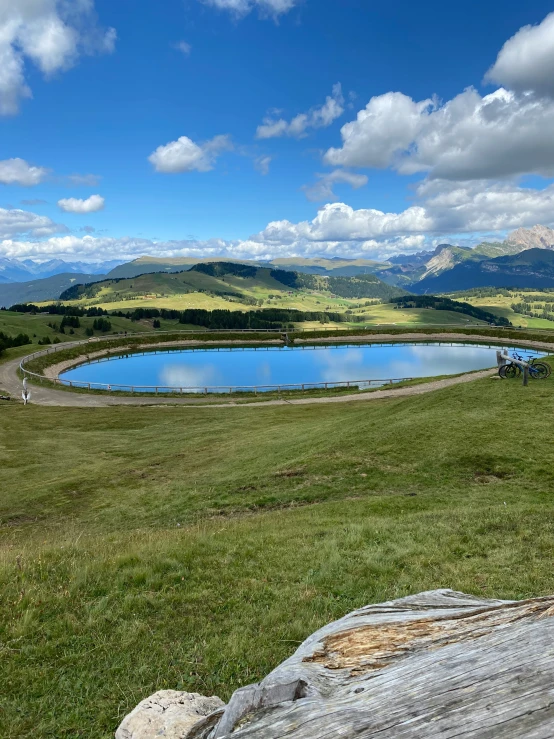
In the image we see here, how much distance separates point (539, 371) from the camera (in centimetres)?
3462

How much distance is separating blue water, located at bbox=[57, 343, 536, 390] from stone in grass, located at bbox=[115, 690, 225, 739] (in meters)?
83.3

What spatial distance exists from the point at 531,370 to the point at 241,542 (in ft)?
103

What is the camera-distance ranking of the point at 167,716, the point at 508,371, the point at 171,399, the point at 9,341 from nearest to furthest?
the point at 167,716, the point at 508,371, the point at 171,399, the point at 9,341

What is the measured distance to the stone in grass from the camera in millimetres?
4922

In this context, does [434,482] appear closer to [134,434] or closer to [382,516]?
[382,516]

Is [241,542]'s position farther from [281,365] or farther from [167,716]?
[281,365]

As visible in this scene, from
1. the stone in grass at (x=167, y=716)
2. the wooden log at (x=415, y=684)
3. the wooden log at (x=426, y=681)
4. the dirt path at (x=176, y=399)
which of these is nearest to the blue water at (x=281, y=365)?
the dirt path at (x=176, y=399)

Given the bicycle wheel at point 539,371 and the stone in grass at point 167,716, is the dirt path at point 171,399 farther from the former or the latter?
the stone in grass at point 167,716

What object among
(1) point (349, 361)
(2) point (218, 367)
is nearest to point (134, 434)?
(2) point (218, 367)

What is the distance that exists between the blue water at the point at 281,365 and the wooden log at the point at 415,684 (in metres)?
84.7

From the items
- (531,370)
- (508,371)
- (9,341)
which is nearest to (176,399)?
(508,371)

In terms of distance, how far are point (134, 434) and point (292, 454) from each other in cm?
2358

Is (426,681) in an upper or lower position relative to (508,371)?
upper

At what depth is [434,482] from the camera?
875 inches
